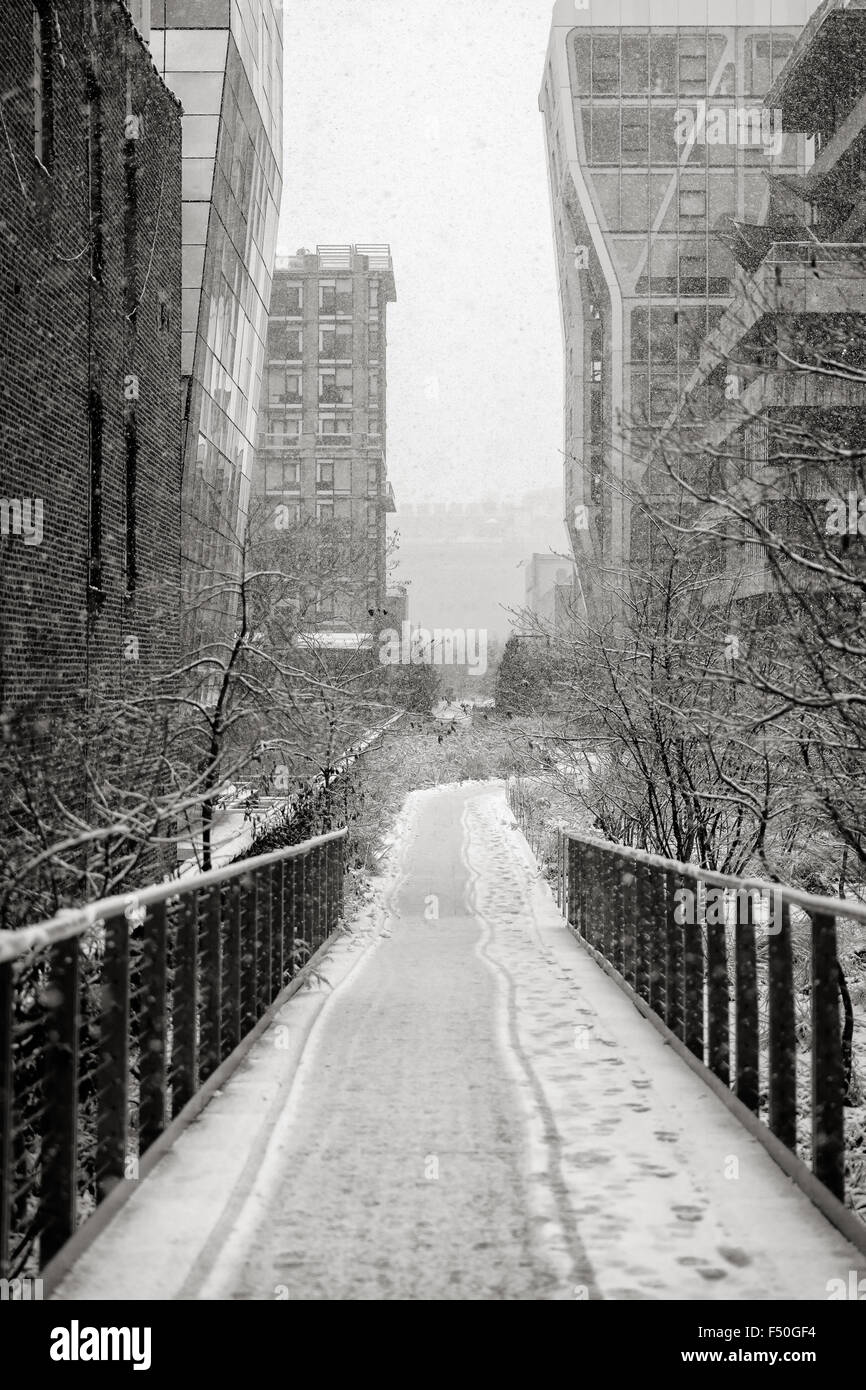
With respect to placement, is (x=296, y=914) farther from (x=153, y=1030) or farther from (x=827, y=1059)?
(x=827, y=1059)

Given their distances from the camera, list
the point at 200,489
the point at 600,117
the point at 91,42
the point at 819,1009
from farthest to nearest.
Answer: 1. the point at 600,117
2. the point at 200,489
3. the point at 91,42
4. the point at 819,1009

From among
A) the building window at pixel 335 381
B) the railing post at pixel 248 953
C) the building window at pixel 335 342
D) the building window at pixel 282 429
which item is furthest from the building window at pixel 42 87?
the building window at pixel 335 342

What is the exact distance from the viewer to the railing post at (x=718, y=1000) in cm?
610

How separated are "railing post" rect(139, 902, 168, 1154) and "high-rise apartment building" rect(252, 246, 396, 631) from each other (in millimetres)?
83128

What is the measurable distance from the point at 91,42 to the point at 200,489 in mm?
9088

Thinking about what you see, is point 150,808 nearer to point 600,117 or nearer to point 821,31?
point 821,31

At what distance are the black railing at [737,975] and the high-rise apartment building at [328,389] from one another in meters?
79.0

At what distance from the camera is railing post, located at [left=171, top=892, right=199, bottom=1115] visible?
563 cm

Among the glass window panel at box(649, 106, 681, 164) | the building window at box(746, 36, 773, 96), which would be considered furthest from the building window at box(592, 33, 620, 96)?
the building window at box(746, 36, 773, 96)

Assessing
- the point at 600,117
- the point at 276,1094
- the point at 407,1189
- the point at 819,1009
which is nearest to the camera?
the point at 819,1009

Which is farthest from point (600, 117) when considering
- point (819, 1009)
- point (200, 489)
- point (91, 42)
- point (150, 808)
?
point (819, 1009)

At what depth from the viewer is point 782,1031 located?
16.4ft

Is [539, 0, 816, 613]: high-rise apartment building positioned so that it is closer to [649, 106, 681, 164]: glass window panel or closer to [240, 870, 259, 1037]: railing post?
[649, 106, 681, 164]: glass window panel
